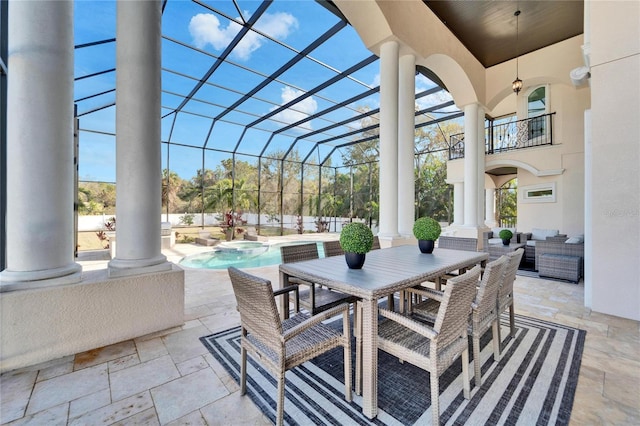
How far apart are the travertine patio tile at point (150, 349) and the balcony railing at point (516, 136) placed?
10365mm

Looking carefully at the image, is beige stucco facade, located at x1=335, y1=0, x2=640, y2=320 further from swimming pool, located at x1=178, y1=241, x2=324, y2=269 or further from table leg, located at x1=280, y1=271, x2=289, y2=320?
swimming pool, located at x1=178, y1=241, x2=324, y2=269

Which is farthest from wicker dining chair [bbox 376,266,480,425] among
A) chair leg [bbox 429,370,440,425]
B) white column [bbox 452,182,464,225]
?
white column [bbox 452,182,464,225]

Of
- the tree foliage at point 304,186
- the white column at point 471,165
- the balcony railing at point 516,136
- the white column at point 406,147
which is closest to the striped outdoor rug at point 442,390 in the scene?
the white column at point 406,147

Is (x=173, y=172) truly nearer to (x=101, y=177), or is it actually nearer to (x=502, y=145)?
(x=101, y=177)

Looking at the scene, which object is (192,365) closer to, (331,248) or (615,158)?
(331,248)

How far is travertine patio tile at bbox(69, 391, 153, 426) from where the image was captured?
161 centimetres

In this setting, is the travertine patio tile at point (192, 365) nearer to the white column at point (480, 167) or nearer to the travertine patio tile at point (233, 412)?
the travertine patio tile at point (233, 412)

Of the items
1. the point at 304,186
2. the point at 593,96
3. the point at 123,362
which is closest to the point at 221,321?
the point at 123,362

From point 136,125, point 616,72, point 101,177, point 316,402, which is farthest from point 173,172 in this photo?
point 616,72

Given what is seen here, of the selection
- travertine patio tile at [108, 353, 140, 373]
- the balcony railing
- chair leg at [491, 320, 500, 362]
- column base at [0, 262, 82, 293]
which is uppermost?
the balcony railing

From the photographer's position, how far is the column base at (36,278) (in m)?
2.12

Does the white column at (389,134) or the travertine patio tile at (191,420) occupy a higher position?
the white column at (389,134)

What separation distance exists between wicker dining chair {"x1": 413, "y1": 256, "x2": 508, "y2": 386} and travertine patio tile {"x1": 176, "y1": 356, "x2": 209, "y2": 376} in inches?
71.1

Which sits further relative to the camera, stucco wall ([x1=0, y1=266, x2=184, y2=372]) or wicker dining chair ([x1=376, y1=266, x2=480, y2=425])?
stucco wall ([x1=0, y1=266, x2=184, y2=372])
